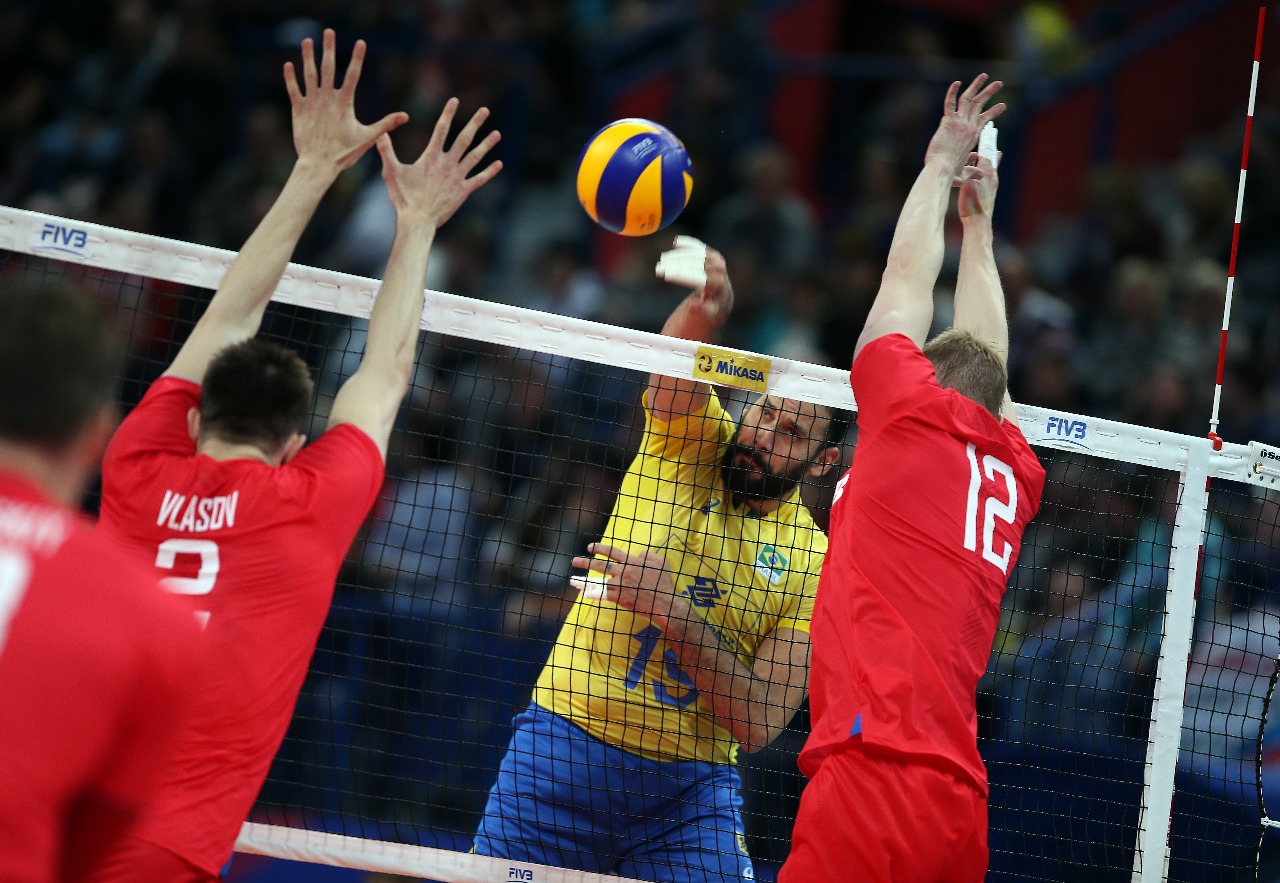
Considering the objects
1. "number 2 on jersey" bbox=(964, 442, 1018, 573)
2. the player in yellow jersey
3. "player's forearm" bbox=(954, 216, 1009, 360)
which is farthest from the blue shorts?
"player's forearm" bbox=(954, 216, 1009, 360)

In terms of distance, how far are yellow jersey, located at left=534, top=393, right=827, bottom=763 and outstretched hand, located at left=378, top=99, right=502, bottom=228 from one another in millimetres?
1406

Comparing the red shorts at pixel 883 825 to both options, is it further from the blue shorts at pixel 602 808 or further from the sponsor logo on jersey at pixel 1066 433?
the sponsor logo on jersey at pixel 1066 433

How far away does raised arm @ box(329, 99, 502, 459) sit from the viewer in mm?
4008

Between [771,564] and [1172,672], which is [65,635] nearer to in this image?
[771,564]

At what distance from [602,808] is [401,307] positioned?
2.22 metres

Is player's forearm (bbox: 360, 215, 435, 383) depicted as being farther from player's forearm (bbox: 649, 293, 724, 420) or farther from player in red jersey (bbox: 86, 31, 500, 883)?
player's forearm (bbox: 649, 293, 724, 420)

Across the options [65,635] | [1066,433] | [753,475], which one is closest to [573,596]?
[753,475]

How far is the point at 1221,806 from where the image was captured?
645cm

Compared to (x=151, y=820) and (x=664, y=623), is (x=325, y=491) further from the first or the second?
(x=664, y=623)

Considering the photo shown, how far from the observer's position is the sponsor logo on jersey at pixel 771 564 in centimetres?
542

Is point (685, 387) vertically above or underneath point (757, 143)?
underneath

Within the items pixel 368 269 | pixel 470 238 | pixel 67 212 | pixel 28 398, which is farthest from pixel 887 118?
pixel 28 398

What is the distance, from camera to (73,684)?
2.21 meters

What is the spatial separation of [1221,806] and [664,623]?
10.5 feet
